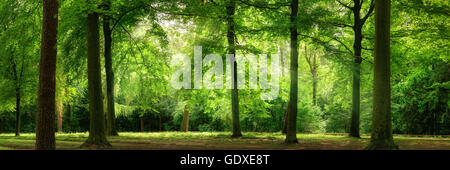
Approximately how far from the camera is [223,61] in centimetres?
1908

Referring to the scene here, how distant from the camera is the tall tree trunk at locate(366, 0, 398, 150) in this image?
10.3 m

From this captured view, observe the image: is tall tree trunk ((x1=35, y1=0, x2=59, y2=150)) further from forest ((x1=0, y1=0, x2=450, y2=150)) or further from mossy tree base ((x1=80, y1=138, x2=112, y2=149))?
mossy tree base ((x1=80, y1=138, x2=112, y2=149))

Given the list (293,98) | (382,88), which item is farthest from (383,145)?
(293,98)

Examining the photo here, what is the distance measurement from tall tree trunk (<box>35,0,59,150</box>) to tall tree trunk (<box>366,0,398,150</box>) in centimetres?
937

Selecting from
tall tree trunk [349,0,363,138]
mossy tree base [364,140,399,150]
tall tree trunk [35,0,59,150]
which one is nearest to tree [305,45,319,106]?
tall tree trunk [349,0,363,138]

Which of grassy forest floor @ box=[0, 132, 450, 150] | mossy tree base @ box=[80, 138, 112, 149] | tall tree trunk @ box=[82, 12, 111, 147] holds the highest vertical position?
tall tree trunk @ box=[82, 12, 111, 147]

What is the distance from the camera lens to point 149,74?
2067 centimetres

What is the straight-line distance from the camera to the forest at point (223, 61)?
1059cm

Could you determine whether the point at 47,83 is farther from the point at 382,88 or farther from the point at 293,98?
the point at 382,88

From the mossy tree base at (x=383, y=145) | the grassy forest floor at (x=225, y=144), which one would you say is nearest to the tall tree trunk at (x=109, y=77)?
the grassy forest floor at (x=225, y=144)

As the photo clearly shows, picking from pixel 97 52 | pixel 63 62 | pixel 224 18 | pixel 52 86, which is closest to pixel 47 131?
pixel 52 86

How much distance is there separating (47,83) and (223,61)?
1070 cm

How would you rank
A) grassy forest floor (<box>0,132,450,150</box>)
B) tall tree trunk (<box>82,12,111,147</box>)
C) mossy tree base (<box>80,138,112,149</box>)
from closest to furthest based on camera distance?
1. mossy tree base (<box>80,138,112,149</box>)
2. tall tree trunk (<box>82,12,111,147</box>)
3. grassy forest floor (<box>0,132,450,150</box>)

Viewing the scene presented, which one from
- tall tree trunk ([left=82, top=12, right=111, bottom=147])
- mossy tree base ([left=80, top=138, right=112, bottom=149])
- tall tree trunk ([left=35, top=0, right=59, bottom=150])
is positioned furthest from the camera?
tall tree trunk ([left=82, top=12, right=111, bottom=147])
